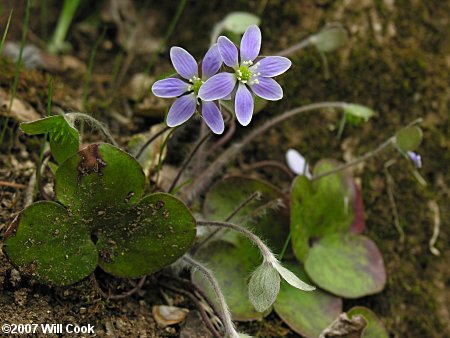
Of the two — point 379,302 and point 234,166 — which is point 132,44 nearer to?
point 234,166

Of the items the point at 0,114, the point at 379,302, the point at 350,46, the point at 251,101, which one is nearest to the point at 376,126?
the point at 350,46

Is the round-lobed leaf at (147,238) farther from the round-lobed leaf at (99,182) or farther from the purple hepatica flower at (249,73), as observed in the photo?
the purple hepatica flower at (249,73)

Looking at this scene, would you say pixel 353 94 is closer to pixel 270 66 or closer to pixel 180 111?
pixel 270 66

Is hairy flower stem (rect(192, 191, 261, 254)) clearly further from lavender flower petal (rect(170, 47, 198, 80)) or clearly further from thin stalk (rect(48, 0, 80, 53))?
thin stalk (rect(48, 0, 80, 53))

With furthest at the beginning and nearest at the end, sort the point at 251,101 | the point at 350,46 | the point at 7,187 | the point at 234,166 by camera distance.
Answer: the point at 350,46
the point at 234,166
the point at 7,187
the point at 251,101

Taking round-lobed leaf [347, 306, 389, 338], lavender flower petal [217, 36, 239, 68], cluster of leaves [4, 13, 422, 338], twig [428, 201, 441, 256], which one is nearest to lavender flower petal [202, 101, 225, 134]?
lavender flower petal [217, 36, 239, 68]

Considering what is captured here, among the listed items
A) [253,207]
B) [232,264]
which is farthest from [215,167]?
[232,264]

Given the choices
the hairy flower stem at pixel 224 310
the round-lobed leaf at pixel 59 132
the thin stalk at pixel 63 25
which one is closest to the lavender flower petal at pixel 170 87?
the round-lobed leaf at pixel 59 132
